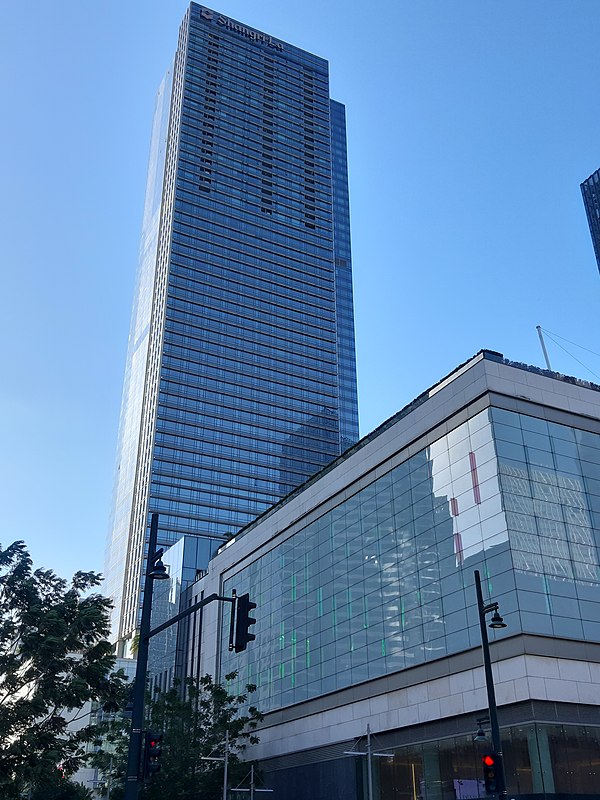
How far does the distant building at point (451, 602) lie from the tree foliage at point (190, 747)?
3.51m

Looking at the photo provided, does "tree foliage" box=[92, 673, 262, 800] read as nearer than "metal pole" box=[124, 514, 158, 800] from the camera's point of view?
No

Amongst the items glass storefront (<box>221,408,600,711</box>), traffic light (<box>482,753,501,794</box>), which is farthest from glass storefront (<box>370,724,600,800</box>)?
traffic light (<box>482,753,501,794</box>)

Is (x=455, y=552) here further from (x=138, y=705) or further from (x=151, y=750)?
(x=151, y=750)

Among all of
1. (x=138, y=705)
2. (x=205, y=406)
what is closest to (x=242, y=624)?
(x=138, y=705)

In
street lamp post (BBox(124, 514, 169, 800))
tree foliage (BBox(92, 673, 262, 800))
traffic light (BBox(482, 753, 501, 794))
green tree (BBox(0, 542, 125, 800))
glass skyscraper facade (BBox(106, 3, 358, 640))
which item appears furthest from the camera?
glass skyscraper facade (BBox(106, 3, 358, 640))

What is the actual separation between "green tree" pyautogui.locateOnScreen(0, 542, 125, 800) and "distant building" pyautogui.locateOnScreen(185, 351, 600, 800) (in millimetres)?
15510

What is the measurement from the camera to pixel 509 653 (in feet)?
121

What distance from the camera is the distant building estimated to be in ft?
121

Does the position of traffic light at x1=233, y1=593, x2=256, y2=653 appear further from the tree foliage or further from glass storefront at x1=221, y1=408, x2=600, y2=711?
the tree foliage

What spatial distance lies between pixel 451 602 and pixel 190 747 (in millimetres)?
22223

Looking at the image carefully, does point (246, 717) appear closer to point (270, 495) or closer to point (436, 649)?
point (436, 649)

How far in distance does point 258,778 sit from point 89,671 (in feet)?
78.5

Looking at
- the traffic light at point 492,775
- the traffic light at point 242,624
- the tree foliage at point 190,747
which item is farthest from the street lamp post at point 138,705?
the tree foliage at point 190,747

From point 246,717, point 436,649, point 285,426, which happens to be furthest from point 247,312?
point 436,649
